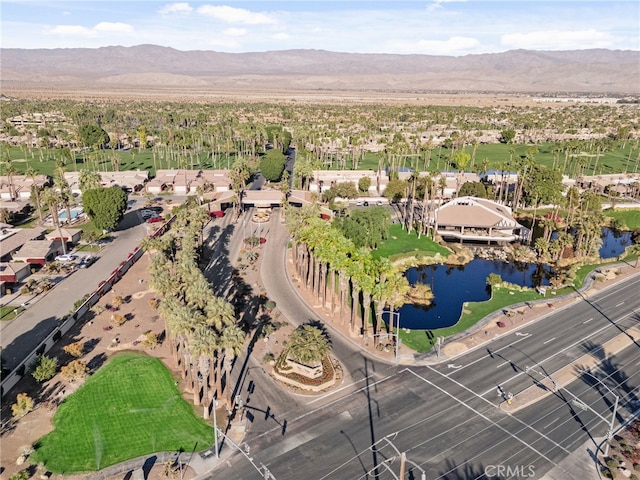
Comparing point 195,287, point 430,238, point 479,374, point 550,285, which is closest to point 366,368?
point 479,374

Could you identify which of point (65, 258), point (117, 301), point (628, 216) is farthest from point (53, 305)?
point (628, 216)

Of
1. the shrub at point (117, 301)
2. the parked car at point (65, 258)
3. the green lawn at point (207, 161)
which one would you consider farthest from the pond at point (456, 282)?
the green lawn at point (207, 161)

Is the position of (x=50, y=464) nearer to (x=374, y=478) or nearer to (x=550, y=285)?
(x=374, y=478)

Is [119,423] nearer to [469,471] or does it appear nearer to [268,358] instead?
[268,358]

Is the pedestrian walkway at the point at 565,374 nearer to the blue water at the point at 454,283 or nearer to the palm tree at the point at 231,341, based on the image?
the blue water at the point at 454,283

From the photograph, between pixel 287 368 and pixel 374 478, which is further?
pixel 287 368

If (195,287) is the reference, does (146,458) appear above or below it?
below
